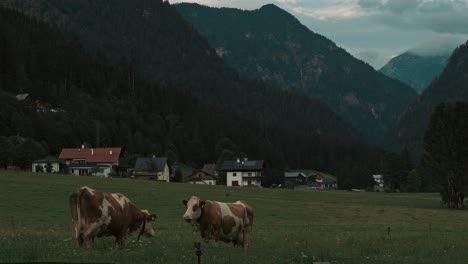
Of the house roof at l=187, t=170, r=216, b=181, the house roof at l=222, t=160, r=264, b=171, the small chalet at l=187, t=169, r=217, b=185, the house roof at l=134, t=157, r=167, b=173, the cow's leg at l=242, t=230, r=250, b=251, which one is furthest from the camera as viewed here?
the house roof at l=222, t=160, r=264, b=171

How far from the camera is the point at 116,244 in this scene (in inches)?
824

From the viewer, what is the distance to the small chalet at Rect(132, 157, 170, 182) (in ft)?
540

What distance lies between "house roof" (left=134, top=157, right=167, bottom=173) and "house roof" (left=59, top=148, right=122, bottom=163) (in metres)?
7.52

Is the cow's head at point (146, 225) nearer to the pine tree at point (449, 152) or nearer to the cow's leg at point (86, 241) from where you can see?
the cow's leg at point (86, 241)

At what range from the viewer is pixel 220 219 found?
23750 millimetres

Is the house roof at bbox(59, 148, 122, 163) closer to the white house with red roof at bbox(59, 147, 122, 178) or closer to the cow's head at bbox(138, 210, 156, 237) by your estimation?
the white house with red roof at bbox(59, 147, 122, 178)

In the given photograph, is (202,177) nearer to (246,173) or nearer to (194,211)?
(246,173)

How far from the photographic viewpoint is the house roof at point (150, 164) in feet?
549

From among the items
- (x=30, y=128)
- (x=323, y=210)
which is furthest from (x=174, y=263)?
(x=30, y=128)

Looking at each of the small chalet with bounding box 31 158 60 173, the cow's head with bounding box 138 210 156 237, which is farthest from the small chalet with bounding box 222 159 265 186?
the cow's head with bounding box 138 210 156 237

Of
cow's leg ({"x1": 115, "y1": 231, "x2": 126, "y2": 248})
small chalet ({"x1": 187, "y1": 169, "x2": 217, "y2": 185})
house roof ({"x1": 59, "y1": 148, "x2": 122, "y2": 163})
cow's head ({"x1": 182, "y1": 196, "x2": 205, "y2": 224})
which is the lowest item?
small chalet ({"x1": 187, "y1": 169, "x2": 217, "y2": 185})

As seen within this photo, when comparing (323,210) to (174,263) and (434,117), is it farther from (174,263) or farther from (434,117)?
(174,263)

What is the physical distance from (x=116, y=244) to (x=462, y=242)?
1877 centimetres

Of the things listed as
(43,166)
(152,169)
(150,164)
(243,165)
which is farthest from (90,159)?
(243,165)
